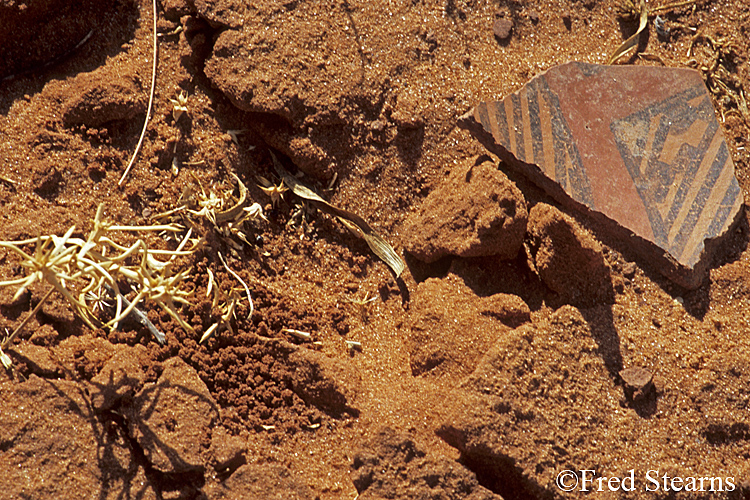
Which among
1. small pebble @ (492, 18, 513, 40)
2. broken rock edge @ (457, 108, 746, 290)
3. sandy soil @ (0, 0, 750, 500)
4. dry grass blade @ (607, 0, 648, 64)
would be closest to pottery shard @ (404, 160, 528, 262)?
sandy soil @ (0, 0, 750, 500)

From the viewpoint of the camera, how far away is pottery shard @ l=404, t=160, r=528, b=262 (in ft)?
6.91

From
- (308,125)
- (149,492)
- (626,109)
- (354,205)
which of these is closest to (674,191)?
(626,109)

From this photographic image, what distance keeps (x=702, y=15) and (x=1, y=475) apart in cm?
337

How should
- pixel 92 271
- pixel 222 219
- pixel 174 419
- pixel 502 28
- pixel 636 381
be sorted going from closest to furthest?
pixel 92 271
pixel 174 419
pixel 636 381
pixel 222 219
pixel 502 28

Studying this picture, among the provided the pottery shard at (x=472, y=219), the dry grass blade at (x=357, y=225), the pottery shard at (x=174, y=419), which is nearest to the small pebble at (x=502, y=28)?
the pottery shard at (x=472, y=219)

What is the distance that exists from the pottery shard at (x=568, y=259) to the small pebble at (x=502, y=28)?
89 centimetres

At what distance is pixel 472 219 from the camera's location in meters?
2.14

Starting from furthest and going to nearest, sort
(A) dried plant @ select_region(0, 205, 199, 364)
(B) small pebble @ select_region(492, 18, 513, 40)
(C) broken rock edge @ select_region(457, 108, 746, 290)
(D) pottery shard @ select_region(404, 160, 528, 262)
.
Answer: (B) small pebble @ select_region(492, 18, 513, 40) < (C) broken rock edge @ select_region(457, 108, 746, 290) < (D) pottery shard @ select_region(404, 160, 528, 262) < (A) dried plant @ select_region(0, 205, 199, 364)

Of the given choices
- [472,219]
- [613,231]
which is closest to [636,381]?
[613,231]

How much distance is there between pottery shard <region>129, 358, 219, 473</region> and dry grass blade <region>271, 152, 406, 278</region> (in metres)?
0.82

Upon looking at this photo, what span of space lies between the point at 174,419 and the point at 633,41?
253cm

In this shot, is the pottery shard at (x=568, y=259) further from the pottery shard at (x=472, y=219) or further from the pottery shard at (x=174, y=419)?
the pottery shard at (x=174, y=419)

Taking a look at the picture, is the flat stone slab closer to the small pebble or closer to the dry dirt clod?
the small pebble

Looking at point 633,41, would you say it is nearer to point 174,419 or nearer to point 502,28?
point 502,28
